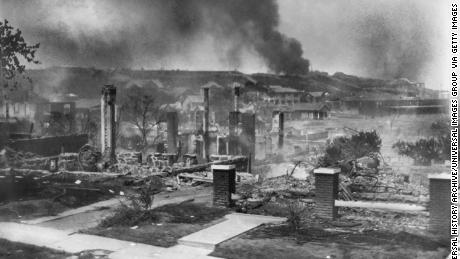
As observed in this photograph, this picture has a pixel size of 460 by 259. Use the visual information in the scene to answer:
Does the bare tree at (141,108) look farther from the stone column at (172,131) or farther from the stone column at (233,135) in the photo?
the stone column at (233,135)

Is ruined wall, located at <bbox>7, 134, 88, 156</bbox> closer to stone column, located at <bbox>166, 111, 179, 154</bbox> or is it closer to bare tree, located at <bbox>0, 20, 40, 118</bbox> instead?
bare tree, located at <bbox>0, 20, 40, 118</bbox>

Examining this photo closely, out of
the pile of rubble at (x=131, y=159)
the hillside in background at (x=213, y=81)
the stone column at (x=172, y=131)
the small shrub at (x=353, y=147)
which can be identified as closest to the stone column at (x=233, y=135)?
the hillside in background at (x=213, y=81)

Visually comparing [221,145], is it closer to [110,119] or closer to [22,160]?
[110,119]

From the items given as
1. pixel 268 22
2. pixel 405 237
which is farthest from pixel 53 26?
pixel 405 237

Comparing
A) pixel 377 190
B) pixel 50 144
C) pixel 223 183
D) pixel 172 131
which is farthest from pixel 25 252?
pixel 172 131

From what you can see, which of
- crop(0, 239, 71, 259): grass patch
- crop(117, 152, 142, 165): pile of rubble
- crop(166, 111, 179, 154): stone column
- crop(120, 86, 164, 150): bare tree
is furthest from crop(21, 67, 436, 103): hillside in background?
crop(0, 239, 71, 259): grass patch

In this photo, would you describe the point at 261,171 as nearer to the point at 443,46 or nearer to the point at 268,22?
the point at 268,22
